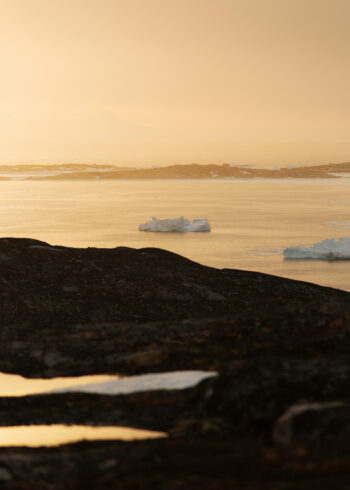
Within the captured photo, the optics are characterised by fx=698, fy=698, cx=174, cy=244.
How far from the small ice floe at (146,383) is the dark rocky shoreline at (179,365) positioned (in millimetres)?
74

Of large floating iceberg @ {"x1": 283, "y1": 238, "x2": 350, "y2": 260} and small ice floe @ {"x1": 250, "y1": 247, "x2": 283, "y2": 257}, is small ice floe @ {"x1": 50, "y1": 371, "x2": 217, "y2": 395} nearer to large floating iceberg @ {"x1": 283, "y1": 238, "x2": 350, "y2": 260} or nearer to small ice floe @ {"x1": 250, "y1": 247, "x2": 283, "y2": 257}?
large floating iceberg @ {"x1": 283, "y1": 238, "x2": 350, "y2": 260}

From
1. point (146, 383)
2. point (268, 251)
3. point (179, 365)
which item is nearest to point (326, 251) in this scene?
point (268, 251)

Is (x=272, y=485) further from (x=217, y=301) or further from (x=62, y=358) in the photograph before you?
(x=217, y=301)

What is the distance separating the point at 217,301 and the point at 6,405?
98.7 inches

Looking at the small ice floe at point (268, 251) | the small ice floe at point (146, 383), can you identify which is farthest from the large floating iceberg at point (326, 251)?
the small ice floe at point (146, 383)

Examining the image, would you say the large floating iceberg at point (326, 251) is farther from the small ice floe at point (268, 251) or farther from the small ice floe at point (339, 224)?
the small ice floe at point (339, 224)

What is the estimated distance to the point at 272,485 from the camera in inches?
125

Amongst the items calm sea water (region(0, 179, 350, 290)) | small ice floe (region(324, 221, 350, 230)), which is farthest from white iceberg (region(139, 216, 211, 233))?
small ice floe (region(324, 221, 350, 230))

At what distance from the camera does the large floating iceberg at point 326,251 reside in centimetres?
2238

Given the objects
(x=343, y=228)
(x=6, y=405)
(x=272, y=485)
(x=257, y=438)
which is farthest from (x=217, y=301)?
(x=343, y=228)

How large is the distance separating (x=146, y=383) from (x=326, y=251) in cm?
1836

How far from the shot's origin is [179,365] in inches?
197

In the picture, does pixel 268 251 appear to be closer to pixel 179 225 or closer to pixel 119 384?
pixel 179 225

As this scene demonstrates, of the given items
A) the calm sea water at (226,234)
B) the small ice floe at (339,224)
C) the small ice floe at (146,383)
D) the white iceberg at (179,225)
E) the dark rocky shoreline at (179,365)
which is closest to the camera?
the dark rocky shoreline at (179,365)
